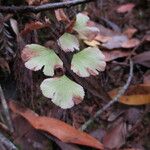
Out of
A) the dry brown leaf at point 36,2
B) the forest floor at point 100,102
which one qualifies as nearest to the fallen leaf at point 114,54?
the forest floor at point 100,102

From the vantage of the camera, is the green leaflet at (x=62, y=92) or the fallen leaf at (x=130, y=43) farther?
the fallen leaf at (x=130, y=43)

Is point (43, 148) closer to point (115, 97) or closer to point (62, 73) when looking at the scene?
point (62, 73)

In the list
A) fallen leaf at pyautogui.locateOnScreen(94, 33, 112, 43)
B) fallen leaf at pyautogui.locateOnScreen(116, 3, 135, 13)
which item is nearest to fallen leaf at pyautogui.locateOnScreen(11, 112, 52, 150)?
fallen leaf at pyautogui.locateOnScreen(94, 33, 112, 43)

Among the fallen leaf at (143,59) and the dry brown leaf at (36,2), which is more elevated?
the dry brown leaf at (36,2)

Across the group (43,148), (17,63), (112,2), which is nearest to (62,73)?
(17,63)

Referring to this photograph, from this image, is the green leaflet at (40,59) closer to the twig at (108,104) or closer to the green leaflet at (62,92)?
the green leaflet at (62,92)

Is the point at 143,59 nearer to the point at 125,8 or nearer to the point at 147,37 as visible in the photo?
the point at 147,37
